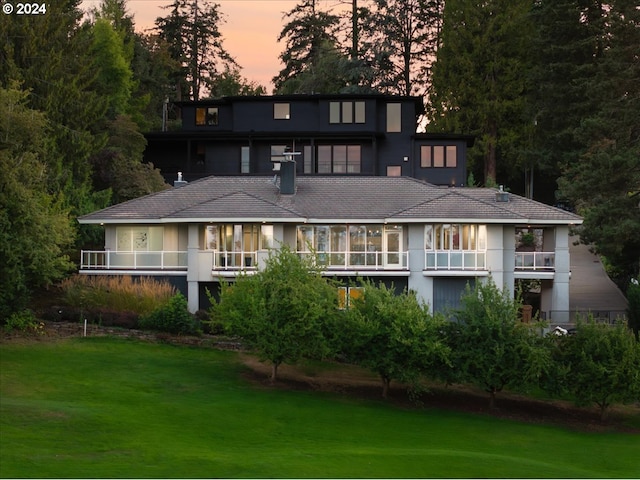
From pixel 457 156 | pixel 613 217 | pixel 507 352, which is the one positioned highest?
pixel 457 156

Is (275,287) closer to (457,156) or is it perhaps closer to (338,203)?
(338,203)

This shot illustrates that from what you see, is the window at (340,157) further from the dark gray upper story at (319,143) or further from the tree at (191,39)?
the tree at (191,39)

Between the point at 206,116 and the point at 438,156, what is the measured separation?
16.8 metres

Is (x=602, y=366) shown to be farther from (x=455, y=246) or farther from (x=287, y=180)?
(x=287, y=180)

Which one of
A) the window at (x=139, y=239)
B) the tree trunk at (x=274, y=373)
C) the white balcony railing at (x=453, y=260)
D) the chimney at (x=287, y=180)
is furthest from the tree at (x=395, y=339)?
the window at (x=139, y=239)

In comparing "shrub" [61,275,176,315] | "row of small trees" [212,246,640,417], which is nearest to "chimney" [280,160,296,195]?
"shrub" [61,275,176,315]

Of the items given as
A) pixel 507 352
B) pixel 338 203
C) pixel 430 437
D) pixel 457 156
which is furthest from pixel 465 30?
pixel 430 437

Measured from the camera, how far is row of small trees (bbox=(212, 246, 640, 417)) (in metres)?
31.5

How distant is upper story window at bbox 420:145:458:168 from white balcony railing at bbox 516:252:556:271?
20.7 meters

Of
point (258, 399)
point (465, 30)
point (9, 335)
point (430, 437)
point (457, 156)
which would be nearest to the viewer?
point (430, 437)

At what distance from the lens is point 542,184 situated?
78188 mm

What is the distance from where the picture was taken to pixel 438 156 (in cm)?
6275

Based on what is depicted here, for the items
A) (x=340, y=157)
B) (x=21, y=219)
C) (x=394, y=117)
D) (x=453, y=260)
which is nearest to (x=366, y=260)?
(x=453, y=260)

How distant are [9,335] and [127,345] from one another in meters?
4.29
